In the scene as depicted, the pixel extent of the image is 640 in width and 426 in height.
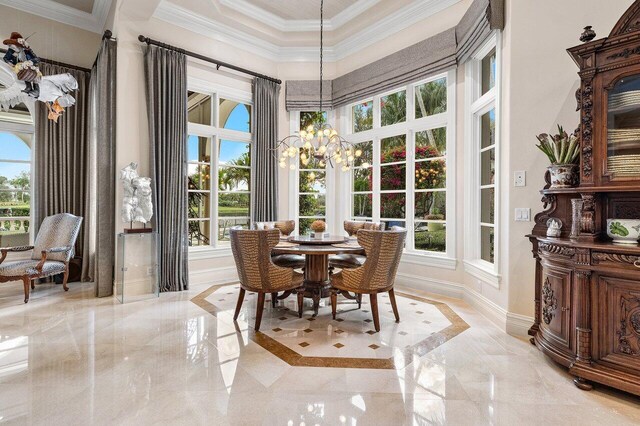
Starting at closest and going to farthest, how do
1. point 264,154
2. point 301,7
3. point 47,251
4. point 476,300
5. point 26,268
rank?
point 476,300
point 26,268
point 47,251
point 301,7
point 264,154

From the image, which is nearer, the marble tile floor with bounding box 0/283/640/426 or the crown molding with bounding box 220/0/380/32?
the marble tile floor with bounding box 0/283/640/426

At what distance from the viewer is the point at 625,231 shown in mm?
2223

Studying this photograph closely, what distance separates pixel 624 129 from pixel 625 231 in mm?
704

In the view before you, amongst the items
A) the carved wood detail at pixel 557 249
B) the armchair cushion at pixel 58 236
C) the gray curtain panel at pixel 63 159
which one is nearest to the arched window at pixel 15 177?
the gray curtain panel at pixel 63 159

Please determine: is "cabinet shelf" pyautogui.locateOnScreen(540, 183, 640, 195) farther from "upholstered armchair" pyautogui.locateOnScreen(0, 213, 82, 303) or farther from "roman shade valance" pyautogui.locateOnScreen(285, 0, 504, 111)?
"upholstered armchair" pyautogui.locateOnScreen(0, 213, 82, 303)

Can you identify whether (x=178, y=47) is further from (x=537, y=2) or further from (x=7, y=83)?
(x=537, y=2)

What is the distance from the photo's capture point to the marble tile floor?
1.88m

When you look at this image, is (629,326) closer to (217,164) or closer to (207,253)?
(207,253)

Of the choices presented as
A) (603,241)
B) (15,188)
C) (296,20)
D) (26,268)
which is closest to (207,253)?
(26,268)

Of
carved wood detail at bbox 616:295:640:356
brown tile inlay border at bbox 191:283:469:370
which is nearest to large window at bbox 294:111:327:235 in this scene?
brown tile inlay border at bbox 191:283:469:370

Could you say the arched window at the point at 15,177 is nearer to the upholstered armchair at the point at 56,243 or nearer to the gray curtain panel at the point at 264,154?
the upholstered armchair at the point at 56,243

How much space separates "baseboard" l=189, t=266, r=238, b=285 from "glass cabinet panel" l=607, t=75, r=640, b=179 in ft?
15.8

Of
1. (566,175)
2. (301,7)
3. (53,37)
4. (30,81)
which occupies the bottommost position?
(566,175)

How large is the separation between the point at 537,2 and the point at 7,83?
6.73m
